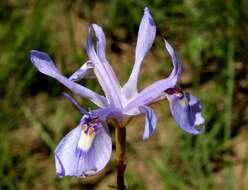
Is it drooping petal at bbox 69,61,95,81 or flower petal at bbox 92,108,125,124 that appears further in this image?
drooping petal at bbox 69,61,95,81

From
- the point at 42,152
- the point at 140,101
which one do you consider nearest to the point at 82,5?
the point at 42,152

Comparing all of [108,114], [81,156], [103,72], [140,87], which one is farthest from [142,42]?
[140,87]

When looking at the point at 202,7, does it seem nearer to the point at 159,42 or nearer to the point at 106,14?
the point at 159,42

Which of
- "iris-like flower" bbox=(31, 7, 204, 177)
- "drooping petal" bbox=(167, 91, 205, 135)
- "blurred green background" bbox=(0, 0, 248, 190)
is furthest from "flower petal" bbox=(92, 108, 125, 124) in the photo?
"blurred green background" bbox=(0, 0, 248, 190)

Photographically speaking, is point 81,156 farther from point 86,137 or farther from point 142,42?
point 142,42

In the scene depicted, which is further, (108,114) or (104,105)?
(104,105)

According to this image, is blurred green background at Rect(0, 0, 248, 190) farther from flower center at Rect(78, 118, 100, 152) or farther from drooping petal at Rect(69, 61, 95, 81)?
flower center at Rect(78, 118, 100, 152)
